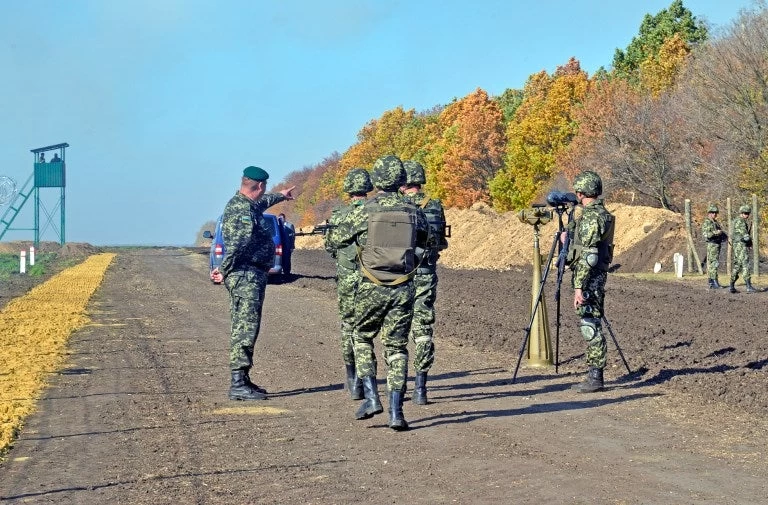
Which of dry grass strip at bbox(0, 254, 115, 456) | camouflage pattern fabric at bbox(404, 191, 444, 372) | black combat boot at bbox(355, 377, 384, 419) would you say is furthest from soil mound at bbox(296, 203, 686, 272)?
black combat boot at bbox(355, 377, 384, 419)

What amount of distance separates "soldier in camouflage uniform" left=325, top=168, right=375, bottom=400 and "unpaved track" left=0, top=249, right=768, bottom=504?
1.18 ft

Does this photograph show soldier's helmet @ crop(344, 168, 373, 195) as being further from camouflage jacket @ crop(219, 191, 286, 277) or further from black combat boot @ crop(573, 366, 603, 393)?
black combat boot @ crop(573, 366, 603, 393)

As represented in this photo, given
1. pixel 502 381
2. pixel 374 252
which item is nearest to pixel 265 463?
pixel 374 252

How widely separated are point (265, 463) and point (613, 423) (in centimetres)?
321

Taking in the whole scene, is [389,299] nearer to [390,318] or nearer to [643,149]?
[390,318]

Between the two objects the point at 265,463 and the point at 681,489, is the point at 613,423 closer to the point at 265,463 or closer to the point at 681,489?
the point at 681,489

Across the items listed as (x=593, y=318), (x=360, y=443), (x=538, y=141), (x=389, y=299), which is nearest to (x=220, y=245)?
(x=593, y=318)

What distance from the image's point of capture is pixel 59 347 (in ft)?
51.8

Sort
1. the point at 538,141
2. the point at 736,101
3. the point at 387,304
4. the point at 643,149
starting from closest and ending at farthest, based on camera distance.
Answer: the point at 387,304 → the point at 736,101 → the point at 643,149 → the point at 538,141

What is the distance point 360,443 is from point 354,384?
6.86 feet

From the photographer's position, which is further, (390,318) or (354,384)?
(354,384)

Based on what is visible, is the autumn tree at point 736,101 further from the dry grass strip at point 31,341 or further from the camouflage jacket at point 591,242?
the camouflage jacket at point 591,242

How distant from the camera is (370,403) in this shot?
30.7 ft

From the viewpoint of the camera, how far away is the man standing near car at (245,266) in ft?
35.9
